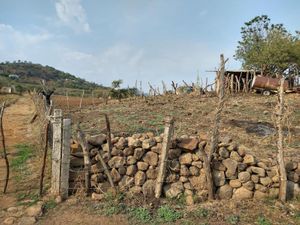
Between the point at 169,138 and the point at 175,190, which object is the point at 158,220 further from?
the point at 169,138

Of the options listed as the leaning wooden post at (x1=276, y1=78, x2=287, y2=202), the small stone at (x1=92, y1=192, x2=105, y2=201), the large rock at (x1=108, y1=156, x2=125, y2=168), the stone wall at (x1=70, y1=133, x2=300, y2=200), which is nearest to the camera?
the leaning wooden post at (x1=276, y1=78, x2=287, y2=202)

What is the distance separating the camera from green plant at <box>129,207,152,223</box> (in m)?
4.74

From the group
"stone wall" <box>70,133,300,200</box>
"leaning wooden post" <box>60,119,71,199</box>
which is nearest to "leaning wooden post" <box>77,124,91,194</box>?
"stone wall" <box>70,133,300,200</box>

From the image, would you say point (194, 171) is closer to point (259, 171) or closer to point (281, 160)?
point (259, 171)

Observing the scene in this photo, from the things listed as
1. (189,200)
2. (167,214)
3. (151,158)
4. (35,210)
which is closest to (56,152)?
(35,210)

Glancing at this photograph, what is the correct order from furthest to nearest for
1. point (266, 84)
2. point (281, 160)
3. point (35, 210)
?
point (266, 84)
point (281, 160)
point (35, 210)

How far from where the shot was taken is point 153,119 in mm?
10398

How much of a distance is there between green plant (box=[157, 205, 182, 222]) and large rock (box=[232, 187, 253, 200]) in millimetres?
1155

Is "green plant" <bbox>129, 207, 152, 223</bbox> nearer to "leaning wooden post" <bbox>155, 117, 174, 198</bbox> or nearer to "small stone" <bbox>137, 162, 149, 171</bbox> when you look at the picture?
"leaning wooden post" <bbox>155, 117, 174, 198</bbox>

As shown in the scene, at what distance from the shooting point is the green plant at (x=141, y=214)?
474 centimetres

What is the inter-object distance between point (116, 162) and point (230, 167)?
2.06 metres

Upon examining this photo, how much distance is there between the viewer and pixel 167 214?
4844mm

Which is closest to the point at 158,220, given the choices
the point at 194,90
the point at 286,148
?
the point at 286,148

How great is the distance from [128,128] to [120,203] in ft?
12.1
